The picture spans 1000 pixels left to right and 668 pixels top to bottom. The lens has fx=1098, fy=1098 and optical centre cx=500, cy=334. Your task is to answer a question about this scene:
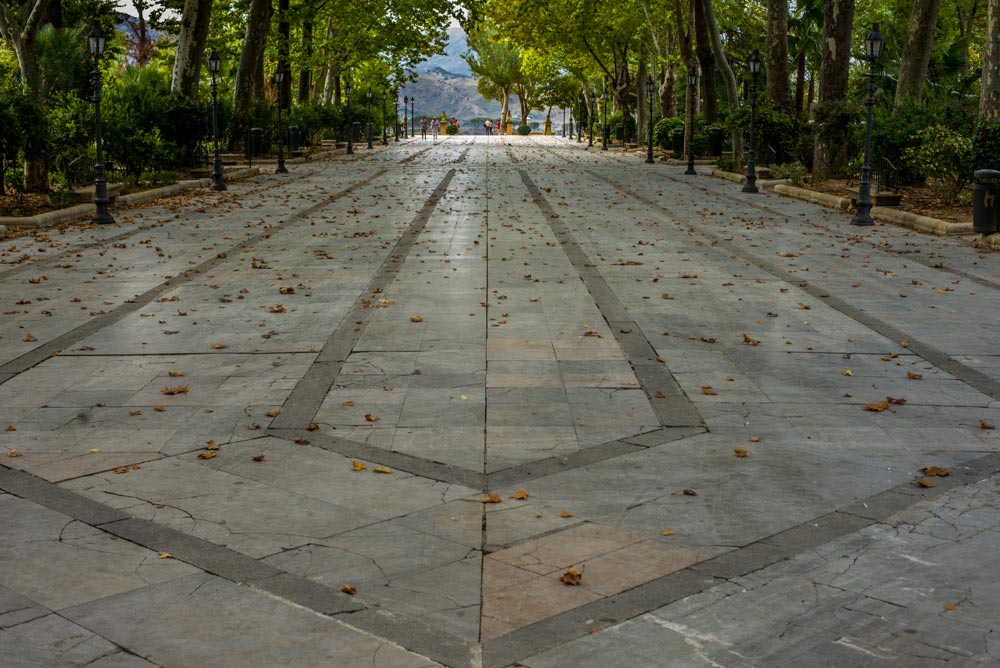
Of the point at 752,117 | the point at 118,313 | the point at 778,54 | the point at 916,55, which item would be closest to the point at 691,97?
the point at 778,54

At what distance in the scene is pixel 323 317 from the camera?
10344mm

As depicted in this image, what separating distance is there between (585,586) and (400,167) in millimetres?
34923

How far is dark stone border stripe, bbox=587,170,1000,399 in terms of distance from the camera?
7965 mm

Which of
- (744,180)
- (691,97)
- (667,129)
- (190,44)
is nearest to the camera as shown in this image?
(744,180)

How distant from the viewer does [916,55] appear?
27016mm

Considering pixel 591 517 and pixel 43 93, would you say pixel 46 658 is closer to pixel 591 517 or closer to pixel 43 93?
pixel 591 517

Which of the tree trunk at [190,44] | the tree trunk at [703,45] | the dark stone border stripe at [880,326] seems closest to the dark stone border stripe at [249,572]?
the dark stone border stripe at [880,326]

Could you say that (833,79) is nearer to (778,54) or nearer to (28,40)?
(778,54)

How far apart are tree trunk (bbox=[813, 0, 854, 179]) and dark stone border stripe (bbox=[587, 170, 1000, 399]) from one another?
448 inches

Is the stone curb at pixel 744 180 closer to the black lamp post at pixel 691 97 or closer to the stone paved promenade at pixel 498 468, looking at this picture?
the black lamp post at pixel 691 97

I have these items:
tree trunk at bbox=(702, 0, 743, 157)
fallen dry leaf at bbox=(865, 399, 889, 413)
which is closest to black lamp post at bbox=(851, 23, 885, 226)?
fallen dry leaf at bbox=(865, 399, 889, 413)

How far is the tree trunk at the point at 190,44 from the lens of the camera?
100ft

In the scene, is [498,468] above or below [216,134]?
below

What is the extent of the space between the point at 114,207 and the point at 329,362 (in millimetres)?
14868
